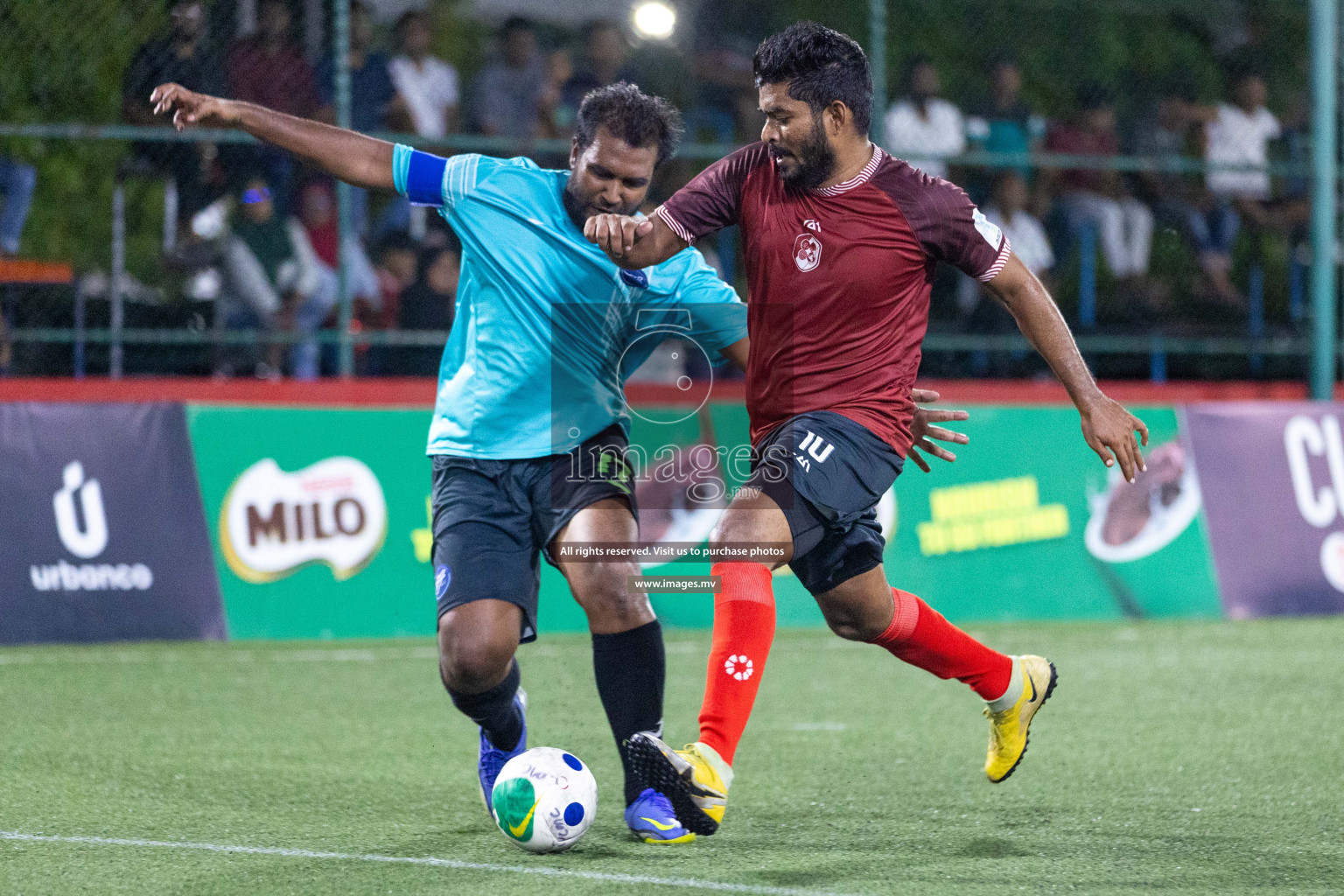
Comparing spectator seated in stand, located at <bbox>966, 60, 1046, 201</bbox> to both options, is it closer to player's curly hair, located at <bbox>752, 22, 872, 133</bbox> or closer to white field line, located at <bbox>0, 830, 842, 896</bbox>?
player's curly hair, located at <bbox>752, 22, 872, 133</bbox>

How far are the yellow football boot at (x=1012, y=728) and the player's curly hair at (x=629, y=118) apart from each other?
1790 millimetres

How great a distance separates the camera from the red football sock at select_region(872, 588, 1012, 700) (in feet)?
14.3

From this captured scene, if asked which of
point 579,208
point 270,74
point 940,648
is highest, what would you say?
point 270,74

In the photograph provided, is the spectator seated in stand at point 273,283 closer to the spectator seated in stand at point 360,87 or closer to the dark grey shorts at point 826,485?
the spectator seated in stand at point 360,87

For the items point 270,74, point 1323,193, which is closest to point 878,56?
point 1323,193

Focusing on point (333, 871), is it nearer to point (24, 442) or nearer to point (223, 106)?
point (223, 106)

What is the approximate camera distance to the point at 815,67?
396cm

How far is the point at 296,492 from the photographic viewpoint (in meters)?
8.28

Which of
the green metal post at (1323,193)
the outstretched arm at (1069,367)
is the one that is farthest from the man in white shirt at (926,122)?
the outstretched arm at (1069,367)

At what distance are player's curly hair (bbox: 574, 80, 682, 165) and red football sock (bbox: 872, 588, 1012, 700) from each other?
1.37m

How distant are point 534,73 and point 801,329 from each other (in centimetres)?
672

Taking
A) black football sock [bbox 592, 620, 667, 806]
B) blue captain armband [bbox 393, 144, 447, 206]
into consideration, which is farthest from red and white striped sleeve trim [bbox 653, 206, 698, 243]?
black football sock [bbox 592, 620, 667, 806]

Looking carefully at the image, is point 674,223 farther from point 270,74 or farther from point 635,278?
point 270,74

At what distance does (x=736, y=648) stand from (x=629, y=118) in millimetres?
1398
